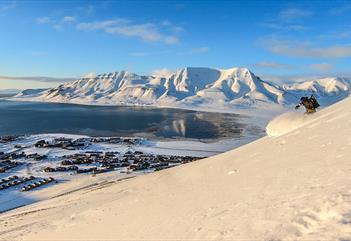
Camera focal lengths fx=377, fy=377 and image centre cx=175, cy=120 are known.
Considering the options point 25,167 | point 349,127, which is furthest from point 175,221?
point 25,167

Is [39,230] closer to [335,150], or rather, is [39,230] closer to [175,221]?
[175,221]

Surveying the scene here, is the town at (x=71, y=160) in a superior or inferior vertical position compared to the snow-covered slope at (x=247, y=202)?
inferior

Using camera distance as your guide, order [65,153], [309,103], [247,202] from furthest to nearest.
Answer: [65,153] < [309,103] < [247,202]

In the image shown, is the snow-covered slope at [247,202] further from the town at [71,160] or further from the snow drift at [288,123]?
the town at [71,160]

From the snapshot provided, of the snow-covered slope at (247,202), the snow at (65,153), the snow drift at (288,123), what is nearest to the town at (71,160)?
the snow at (65,153)

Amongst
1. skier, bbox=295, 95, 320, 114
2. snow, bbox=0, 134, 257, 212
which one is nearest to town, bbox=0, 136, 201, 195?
snow, bbox=0, 134, 257, 212

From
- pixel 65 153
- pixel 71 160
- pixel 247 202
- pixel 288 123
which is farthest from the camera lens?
pixel 65 153

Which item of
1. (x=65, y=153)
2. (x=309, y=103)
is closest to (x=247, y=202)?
(x=309, y=103)

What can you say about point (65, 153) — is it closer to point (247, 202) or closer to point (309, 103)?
point (309, 103)
